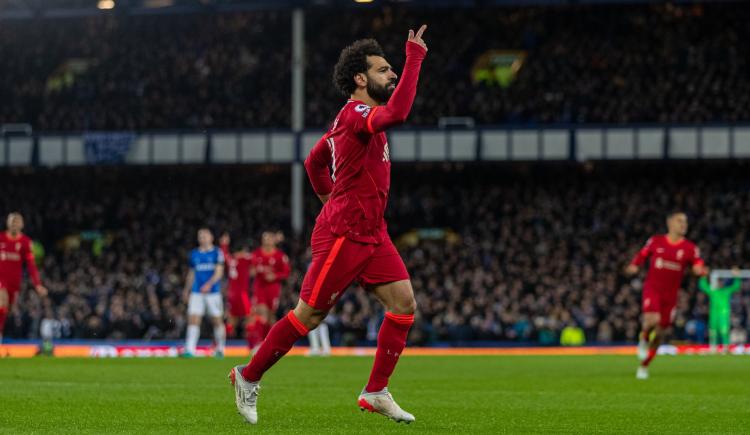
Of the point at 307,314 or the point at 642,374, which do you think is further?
the point at 642,374

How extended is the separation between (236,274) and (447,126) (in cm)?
2482

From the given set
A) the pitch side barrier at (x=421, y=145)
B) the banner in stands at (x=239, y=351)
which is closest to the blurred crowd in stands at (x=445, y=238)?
the pitch side barrier at (x=421, y=145)

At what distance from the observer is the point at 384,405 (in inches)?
335

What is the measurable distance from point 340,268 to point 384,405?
97 centimetres

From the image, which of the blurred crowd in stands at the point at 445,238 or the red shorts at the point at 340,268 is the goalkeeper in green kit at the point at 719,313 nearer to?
the blurred crowd in stands at the point at 445,238

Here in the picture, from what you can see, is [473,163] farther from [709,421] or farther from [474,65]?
[709,421]

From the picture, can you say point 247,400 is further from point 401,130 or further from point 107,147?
point 107,147

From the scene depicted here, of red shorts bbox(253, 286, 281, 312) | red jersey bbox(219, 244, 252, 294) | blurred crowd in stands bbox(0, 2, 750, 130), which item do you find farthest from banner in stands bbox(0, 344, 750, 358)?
blurred crowd in stands bbox(0, 2, 750, 130)

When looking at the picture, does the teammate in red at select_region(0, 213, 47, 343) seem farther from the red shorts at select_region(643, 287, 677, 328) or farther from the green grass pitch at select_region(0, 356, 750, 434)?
the red shorts at select_region(643, 287, 677, 328)

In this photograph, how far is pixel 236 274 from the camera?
85.5 ft

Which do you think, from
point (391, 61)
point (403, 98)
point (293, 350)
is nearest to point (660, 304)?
point (403, 98)

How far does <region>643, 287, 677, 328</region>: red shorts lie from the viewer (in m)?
17.5

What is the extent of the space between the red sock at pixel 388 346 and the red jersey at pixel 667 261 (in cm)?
958

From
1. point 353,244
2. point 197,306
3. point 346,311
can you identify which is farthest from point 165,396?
point 346,311
